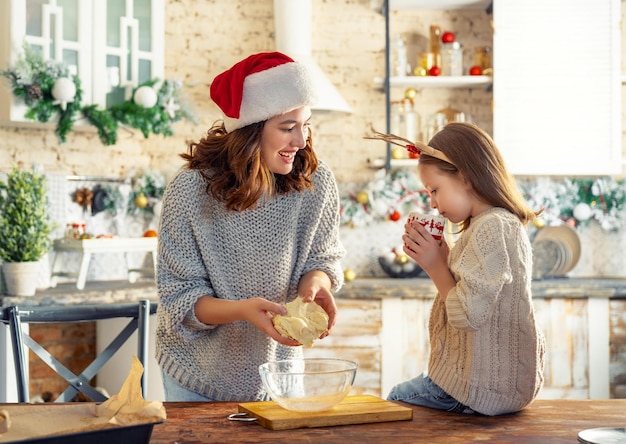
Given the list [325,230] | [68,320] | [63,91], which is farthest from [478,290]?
[63,91]

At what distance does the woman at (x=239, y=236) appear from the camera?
2035 mm

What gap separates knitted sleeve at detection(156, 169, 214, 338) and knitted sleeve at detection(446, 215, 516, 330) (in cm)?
60

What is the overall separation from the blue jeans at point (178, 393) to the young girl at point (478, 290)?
0.48 meters

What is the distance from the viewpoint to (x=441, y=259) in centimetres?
196

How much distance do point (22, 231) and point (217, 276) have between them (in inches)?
80.5

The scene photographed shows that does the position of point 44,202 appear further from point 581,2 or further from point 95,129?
point 581,2

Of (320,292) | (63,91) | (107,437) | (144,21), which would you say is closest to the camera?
(107,437)

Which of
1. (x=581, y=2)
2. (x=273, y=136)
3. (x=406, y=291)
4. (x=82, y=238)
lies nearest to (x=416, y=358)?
(x=406, y=291)

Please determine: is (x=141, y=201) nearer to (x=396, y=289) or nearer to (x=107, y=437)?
(x=396, y=289)

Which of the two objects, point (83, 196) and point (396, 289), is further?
point (83, 196)

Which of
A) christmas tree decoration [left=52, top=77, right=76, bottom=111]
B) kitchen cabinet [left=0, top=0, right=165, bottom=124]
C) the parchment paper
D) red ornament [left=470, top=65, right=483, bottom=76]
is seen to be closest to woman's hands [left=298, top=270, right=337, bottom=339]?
the parchment paper

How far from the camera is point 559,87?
4496 mm

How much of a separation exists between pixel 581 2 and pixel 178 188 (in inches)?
126

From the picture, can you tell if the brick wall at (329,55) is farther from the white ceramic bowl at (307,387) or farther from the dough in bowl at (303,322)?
the white ceramic bowl at (307,387)
